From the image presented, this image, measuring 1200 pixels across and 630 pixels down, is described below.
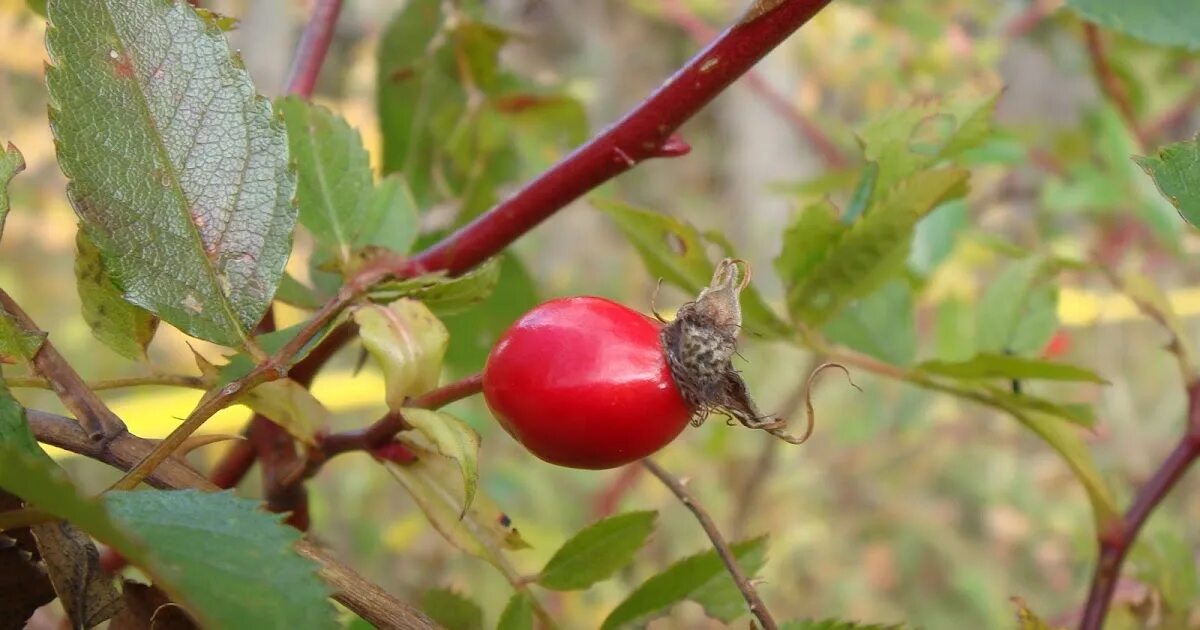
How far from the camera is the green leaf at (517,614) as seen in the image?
0.52 meters

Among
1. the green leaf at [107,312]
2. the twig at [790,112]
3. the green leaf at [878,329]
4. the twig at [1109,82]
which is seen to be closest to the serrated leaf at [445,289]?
the green leaf at [107,312]

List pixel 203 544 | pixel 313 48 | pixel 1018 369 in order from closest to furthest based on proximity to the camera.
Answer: pixel 203 544, pixel 1018 369, pixel 313 48

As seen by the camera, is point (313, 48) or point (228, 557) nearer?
point (228, 557)

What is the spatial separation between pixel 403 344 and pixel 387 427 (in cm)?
5

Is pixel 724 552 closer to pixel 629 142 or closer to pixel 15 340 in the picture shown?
pixel 629 142

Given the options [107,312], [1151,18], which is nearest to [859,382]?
[1151,18]

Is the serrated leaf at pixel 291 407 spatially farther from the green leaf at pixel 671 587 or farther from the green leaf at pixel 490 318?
the green leaf at pixel 490 318

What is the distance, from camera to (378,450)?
0.52 metres

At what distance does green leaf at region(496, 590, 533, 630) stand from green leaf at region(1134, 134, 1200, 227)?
15.0 inches

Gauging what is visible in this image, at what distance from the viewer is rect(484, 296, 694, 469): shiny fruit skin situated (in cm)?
44

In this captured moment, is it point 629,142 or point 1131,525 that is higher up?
point 629,142

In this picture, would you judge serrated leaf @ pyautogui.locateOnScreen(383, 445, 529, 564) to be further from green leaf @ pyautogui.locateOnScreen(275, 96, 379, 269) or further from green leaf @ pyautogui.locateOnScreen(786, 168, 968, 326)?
green leaf @ pyautogui.locateOnScreen(786, 168, 968, 326)

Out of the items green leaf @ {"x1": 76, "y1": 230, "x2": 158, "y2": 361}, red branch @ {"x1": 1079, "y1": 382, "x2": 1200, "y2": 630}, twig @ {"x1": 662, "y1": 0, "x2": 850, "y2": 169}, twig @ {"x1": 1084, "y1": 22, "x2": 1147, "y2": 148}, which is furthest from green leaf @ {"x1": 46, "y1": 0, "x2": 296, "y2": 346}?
twig @ {"x1": 662, "y1": 0, "x2": 850, "y2": 169}

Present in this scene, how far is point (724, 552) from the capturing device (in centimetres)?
52
